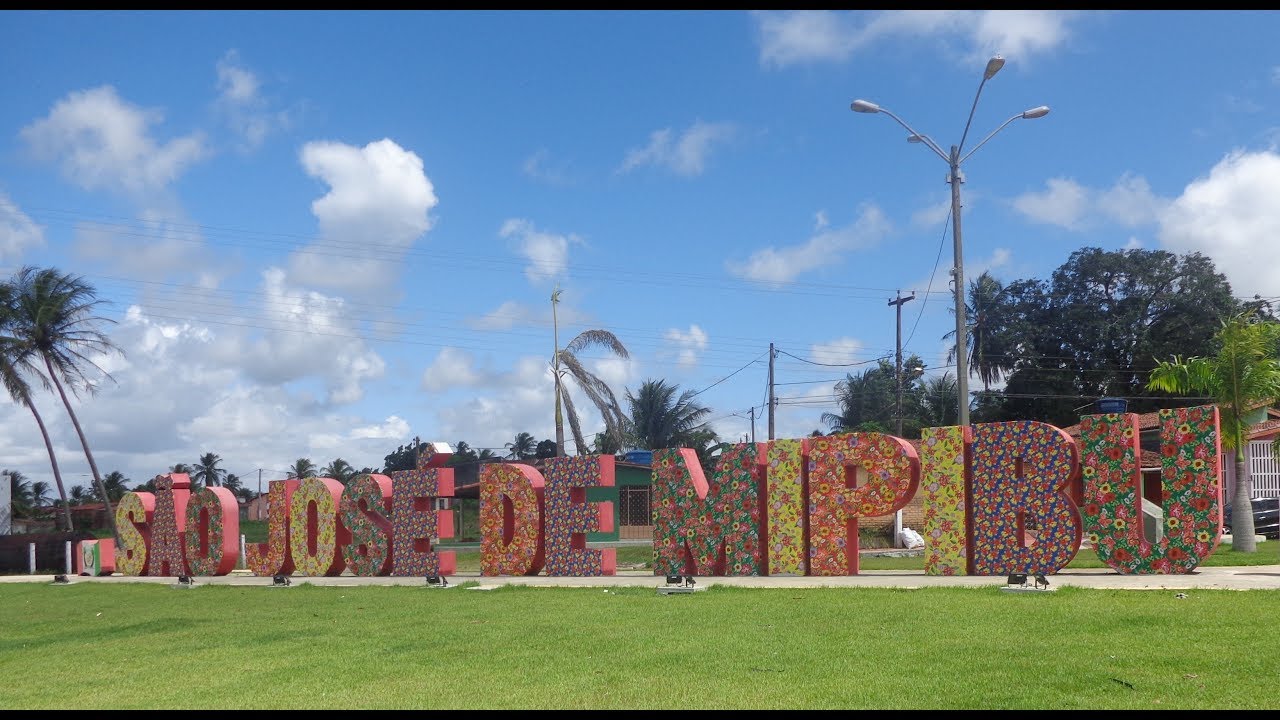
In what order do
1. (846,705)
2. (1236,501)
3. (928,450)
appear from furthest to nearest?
(1236,501)
(928,450)
(846,705)

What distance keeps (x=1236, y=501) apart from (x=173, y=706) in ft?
71.2

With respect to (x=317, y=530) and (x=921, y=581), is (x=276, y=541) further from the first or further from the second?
(x=921, y=581)

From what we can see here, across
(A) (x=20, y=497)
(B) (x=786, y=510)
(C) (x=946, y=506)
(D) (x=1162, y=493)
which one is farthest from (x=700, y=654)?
(A) (x=20, y=497)

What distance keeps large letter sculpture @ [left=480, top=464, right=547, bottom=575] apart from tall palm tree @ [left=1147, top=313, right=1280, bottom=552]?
14.2 meters

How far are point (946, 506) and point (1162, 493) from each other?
3689 millimetres

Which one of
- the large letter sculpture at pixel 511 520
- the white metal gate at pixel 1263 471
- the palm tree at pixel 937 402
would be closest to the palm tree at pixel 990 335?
the palm tree at pixel 937 402

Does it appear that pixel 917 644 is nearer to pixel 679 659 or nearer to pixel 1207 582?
pixel 679 659

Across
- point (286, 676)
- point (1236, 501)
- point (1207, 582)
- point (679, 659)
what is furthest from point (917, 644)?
point (1236, 501)

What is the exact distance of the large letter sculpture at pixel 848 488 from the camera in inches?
828

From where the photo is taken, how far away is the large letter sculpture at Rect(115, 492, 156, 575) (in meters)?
34.2

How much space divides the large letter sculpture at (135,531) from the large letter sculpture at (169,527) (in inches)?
8.5

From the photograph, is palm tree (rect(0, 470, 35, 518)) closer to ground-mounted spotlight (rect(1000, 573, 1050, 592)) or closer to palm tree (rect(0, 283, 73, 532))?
palm tree (rect(0, 283, 73, 532))

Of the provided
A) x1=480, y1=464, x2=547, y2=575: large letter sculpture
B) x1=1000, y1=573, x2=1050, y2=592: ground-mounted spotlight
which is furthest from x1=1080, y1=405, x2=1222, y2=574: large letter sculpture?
x1=480, y1=464, x2=547, y2=575: large letter sculpture
